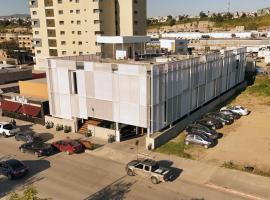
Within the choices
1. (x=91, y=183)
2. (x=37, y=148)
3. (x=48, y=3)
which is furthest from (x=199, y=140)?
(x=48, y=3)

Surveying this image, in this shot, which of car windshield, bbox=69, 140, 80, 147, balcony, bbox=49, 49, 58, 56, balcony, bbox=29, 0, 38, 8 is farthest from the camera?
balcony, bbox=49, 49, 58, 56

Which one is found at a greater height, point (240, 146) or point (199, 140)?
point (199, 140)

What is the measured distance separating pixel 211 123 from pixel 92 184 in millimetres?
19665

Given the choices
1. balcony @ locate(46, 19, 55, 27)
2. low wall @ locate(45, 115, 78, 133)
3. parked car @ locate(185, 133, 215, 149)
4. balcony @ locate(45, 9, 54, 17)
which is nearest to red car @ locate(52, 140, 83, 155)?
low wall @ locate(45, 115, 78, 133)

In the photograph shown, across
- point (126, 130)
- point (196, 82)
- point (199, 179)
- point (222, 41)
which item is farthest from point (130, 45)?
point (222, 41)

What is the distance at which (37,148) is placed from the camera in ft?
111

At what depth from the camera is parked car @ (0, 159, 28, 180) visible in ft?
94.2

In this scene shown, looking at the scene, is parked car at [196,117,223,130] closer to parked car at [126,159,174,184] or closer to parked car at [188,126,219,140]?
parked car at [188,126,219,140]

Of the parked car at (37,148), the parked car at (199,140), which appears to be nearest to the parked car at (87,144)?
the parked car at (37,148)

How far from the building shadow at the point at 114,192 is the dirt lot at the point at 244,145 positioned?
8.91 metres

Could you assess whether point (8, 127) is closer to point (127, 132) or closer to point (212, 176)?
point (127, 132)

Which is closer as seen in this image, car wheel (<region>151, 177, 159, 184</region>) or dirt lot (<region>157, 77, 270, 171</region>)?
car wheel (<region>151, 177, 159, 184</region>)

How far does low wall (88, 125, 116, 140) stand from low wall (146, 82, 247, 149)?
216 inches

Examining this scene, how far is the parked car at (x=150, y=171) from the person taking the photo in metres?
27.1
